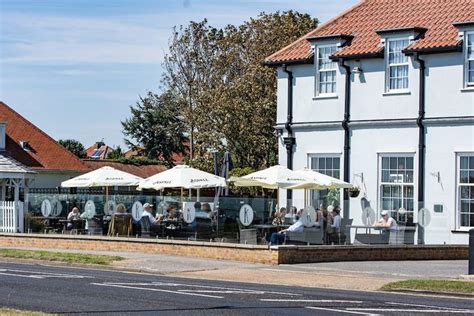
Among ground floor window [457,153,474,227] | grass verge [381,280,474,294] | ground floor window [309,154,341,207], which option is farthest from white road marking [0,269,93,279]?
ground floor window [457,153,474,227]

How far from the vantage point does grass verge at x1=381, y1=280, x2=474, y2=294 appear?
22031mm

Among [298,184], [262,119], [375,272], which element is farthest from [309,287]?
[262,119]

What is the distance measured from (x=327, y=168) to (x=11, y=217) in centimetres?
1055

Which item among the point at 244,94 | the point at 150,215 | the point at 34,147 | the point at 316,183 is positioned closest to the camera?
the point at 150,215

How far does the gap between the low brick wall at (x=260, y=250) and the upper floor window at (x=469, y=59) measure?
5723 mm

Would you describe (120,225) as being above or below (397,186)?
below

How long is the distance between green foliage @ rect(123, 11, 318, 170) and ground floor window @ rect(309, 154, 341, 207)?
15.5 m

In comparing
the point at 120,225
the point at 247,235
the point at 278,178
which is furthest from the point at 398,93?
the point at 120,225

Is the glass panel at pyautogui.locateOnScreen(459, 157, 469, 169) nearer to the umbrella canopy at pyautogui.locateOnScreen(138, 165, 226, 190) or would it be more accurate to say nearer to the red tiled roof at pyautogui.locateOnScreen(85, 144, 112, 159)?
the umbrella canopy at pyautogui.locateOnScreen(138, 165, 226, 190)

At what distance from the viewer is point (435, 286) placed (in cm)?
2245

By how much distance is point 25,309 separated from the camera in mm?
17016

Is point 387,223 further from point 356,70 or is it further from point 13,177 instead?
point 13,177

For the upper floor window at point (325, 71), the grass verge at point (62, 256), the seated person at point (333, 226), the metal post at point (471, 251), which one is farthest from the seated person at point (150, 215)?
the metal post at point (471, 251)

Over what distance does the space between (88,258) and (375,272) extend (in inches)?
289
